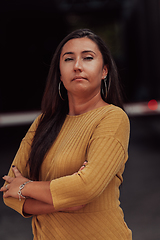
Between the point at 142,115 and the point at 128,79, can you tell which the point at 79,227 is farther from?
the point at 128,79

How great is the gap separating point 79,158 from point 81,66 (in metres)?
0.43

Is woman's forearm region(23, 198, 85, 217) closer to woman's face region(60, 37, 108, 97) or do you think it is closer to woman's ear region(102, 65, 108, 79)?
woman's face region(60, 37, 108, 97)

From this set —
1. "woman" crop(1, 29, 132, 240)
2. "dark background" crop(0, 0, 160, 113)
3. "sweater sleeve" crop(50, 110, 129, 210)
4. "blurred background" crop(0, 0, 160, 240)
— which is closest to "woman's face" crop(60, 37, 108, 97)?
"woman" crop(1, 29, 132, 240)

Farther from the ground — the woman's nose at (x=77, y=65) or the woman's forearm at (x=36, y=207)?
the woman's nose at (x=77, y=65)

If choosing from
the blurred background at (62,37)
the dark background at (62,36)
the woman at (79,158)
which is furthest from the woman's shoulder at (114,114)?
the dark background at (62,36)

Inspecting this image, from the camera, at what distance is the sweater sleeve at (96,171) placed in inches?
51.3

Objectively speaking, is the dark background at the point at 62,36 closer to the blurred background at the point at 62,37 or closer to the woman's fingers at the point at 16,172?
the blurred background at the point at 62,37

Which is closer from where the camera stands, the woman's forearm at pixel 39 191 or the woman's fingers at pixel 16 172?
the woman's forearm at pixel 39 191

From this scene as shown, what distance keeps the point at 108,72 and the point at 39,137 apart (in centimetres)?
50

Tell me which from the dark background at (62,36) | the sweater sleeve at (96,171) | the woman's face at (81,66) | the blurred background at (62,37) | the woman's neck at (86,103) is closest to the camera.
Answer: the sweater sleeve at (96,171)

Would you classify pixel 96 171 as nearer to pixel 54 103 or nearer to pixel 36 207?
pixel 36 207

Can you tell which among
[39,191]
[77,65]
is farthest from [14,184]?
[77,65]

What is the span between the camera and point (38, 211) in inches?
56.4

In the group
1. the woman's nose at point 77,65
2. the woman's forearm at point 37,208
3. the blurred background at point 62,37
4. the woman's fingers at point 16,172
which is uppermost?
the blurred background at point 62,37
